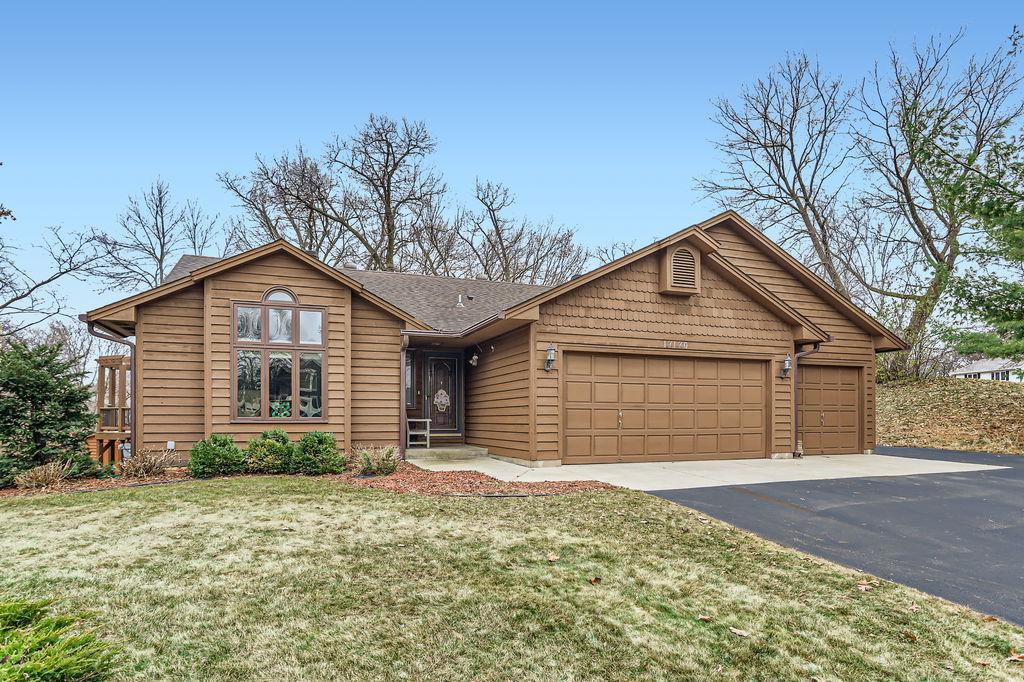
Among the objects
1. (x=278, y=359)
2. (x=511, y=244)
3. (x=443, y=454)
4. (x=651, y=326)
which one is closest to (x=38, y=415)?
(x=278, y=359)

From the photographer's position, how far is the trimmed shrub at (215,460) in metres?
9.35

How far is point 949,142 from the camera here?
46.0 feet

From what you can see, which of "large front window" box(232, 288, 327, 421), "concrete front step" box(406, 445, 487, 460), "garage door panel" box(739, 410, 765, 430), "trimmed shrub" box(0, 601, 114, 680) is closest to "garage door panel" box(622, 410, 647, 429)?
"garage door panel" box(739, 410, 765, 430)

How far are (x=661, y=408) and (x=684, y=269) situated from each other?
280 cm

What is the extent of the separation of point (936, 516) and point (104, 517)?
918cm

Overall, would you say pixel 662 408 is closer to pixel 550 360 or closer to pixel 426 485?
pixel 550 360

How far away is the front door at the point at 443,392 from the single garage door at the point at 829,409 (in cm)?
807

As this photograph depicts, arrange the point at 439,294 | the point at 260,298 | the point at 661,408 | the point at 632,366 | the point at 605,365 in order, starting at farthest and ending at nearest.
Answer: the point at 439,294 < the point at 661,408 < the point at 632,366 < the point at 605,365 < the point at 260,298

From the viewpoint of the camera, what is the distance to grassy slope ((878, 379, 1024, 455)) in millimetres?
16328

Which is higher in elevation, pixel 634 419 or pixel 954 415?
pixel 634 419

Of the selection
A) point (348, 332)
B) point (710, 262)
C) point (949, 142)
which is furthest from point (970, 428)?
point (348, 332)

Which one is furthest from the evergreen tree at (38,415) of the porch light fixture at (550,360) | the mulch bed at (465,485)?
the porch light fixture at (550,360)

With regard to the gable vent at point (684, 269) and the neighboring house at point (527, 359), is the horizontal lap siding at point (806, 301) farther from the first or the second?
the gable vent at point (684, 269)

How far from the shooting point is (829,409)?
1470cm
